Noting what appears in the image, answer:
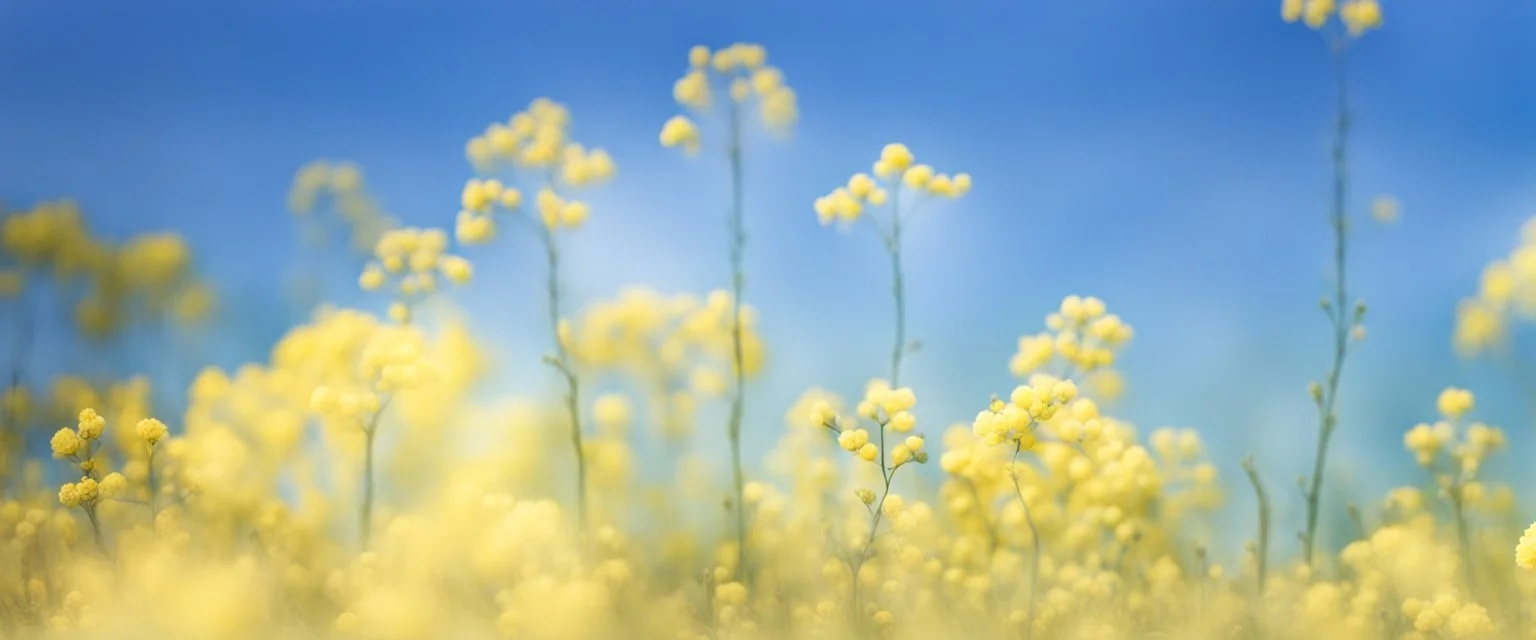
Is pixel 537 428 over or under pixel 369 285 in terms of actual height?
under

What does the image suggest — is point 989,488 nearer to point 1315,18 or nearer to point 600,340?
point 600,340

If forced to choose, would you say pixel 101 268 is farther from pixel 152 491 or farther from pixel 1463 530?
pixel 1463 530

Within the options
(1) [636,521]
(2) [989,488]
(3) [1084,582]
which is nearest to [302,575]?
(1) [636,521]

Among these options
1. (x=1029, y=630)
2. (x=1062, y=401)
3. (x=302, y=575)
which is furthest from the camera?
(x=302, y=575)

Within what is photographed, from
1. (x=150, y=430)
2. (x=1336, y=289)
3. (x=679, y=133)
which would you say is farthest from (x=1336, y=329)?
(x=150, y=430)

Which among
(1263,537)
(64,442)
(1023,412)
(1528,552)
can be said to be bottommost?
(1528,552)

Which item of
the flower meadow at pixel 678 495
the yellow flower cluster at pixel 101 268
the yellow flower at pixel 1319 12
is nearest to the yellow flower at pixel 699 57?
the flower meadow at pixel 678 495

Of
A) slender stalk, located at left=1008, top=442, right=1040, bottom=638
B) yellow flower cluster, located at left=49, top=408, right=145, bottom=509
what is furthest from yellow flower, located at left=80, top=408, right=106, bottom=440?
slender stalk, located at left=1008, top=442, right=1040, bottom=638

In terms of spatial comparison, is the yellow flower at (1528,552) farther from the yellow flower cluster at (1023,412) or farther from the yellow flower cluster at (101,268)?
the yellow flower cluster at (101,268)

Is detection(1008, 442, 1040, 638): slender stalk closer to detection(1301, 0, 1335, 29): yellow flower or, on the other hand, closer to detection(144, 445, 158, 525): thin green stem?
detection(1301, 0, 1335, 29): yellow flower
